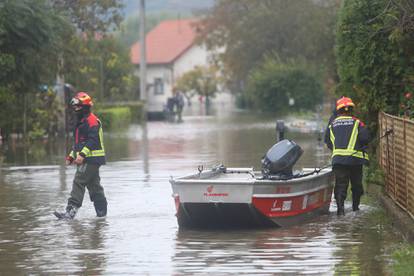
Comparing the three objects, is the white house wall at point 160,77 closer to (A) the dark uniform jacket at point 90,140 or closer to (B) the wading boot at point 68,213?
(A) the dark uniform jacket at point 90,140

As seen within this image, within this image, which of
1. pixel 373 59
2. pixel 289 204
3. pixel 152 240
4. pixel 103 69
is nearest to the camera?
pixel 152 240

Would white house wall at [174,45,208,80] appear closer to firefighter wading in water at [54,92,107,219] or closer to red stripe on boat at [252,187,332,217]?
firefighter wading in water at [54,92,107,219]

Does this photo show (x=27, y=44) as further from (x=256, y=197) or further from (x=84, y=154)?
(x=256, y=197)

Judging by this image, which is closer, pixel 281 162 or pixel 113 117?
pixel 281 162

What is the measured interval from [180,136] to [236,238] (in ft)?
94.4

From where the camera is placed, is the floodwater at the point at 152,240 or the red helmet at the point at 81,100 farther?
the red helmet at the point at 81,100

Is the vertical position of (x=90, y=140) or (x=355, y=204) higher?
(x=90, y=140)

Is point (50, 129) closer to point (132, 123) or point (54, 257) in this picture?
point (132, 123)

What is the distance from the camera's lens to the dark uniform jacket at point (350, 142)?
1526 cm

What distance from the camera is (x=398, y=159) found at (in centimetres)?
1525

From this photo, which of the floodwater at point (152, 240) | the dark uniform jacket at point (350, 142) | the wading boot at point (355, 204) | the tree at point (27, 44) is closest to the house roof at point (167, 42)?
the tree at point (27, 44)

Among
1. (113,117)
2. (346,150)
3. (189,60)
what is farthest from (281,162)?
(189,60)

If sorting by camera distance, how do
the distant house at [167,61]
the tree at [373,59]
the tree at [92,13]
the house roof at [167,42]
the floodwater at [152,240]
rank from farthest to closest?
the house roof at [167,42], the distant house at [167,61], the tree at [92,13], the tree at [373,59], the floodwater at [152,240]

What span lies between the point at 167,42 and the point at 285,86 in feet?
190
